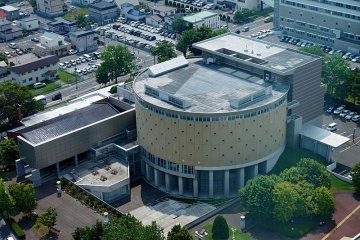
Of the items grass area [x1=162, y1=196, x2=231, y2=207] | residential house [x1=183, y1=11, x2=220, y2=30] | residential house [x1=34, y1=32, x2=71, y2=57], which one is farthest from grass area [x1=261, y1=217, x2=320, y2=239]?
residential house [x1=34, y1=32, x2=71, y2=57]

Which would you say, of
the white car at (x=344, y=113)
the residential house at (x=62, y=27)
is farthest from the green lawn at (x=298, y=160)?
the residential house at (x=62, y=27)

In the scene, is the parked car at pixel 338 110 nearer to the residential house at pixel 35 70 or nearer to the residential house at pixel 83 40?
the residential house at pixel 35 70

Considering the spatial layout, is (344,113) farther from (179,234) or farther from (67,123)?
(67,123)

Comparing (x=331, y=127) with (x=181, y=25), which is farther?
(x=181, y=25)

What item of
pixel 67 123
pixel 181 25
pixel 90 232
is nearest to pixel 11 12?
pixel 181 25

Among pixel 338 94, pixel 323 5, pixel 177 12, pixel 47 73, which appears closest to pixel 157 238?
pixel 338 94

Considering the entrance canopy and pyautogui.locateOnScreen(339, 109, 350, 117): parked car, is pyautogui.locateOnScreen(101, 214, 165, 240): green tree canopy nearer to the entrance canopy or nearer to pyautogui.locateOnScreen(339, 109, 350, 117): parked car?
the entrance canopy
